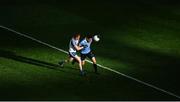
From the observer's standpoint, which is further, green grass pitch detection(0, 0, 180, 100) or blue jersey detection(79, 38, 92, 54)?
blue jersey detection(79, 38, 92, 54)

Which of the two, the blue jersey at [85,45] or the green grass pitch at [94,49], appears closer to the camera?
the green grass pitch at [94,49]

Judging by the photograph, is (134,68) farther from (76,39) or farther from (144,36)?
(144,36)

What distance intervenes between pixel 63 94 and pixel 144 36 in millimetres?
12901

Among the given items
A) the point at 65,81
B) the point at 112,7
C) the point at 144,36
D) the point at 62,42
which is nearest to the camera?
the point at 65,81

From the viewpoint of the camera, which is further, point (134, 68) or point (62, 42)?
point (62, 42)

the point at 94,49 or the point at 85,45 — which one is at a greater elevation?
the point at 94,49

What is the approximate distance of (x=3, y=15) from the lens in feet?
140

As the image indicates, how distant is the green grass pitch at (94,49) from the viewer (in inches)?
1084

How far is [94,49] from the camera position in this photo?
3469 centimetres

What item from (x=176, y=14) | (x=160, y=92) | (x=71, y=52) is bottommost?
(x=160, y=92)

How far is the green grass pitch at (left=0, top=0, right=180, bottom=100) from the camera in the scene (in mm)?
27544

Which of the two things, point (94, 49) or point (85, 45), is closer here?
point (85, 45)

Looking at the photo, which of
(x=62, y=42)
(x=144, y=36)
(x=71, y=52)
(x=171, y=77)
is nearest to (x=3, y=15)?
(x=62, y=42)

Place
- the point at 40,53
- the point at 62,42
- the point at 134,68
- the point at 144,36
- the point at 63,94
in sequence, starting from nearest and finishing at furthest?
the point at 63,94, the point at 134,68, the point at 40,53, the point at 62,42, the point at 144,36
